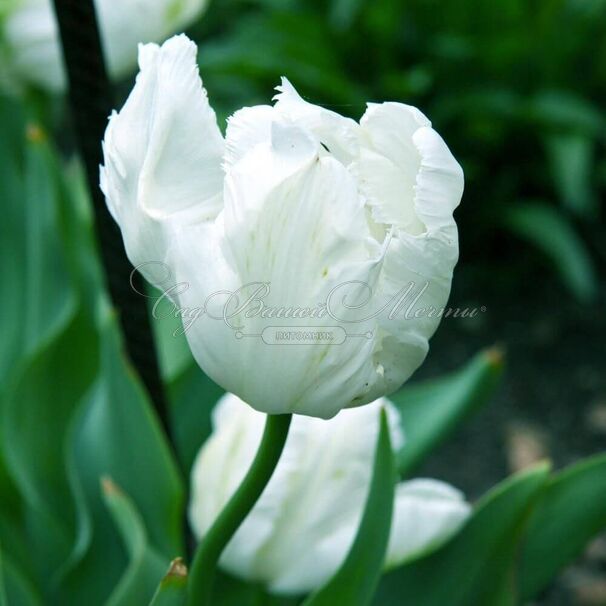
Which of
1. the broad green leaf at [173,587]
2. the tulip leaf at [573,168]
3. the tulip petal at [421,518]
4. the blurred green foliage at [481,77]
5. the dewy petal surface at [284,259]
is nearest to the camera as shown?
the dewy petal surface at [284,259]

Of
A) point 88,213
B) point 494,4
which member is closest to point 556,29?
point 494,4

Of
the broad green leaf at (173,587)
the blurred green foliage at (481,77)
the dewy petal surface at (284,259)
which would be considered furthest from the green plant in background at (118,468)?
the blurred green foliage at (481,77)

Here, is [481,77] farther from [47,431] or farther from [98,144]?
[98,144]

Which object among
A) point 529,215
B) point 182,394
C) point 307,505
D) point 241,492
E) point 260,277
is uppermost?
point 260,277

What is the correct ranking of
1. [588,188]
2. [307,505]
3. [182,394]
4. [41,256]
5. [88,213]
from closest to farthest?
[307,505] → [182,394] → [41,256] → [88,213] → [588,188]

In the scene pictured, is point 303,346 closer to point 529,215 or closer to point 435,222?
point 435,222

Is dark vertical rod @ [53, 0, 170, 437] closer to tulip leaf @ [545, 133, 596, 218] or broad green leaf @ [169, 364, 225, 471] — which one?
broad green leaf @ [169, 364, 225, 471]

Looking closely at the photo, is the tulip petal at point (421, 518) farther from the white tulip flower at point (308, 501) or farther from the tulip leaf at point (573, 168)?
the tulip leaf at point (573, 168)

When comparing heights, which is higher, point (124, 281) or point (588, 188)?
point (124, 281)

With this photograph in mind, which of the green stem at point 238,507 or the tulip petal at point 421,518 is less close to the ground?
the green stem at point 238,507
